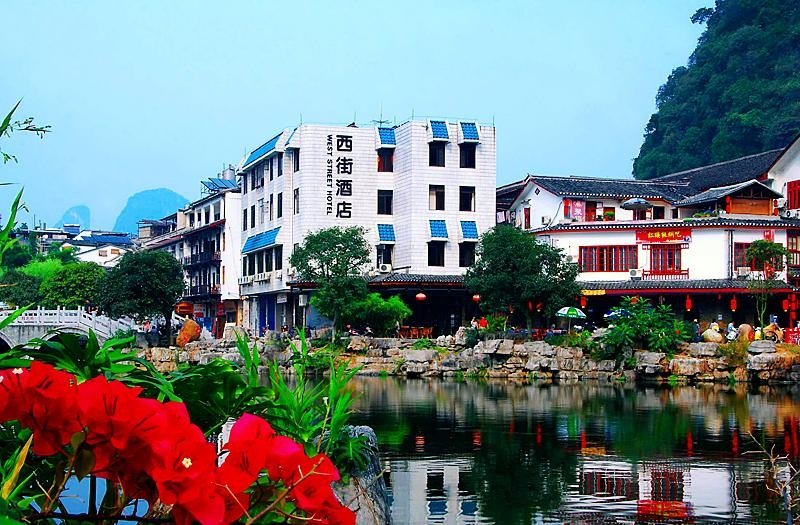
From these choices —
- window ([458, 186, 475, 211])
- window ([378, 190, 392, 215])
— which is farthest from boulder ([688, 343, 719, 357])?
window ([378, 190, 392, 215])

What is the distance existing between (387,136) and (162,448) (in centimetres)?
4774

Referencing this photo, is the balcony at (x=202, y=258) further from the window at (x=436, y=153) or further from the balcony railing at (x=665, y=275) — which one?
the balcony railing at (x=665, y=275)

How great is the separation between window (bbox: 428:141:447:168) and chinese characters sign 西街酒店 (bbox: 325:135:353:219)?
3.62 meters

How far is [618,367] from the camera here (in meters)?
36.9

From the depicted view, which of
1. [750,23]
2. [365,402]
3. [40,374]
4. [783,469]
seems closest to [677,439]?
[783,469]

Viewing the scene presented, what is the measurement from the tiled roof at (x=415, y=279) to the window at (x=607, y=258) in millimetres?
5331

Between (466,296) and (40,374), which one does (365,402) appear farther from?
(40,374)

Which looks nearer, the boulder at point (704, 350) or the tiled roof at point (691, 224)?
the boulder at point (704, 350)

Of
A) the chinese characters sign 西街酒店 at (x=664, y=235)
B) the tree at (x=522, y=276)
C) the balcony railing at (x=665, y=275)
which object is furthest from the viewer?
the chinese characters sign 西街酒店 at (x=664, y=235)

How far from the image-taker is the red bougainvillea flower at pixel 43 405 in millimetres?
2785

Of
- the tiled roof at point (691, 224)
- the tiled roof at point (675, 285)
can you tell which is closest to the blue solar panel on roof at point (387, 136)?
the tiled roof at point (691, 224)

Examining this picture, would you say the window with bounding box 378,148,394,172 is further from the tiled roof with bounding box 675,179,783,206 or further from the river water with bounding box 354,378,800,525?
the river water with bounding box 354,378,800,525

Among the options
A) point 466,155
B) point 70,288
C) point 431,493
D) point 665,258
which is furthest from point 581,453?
point 70,288

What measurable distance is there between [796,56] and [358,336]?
36493mm
